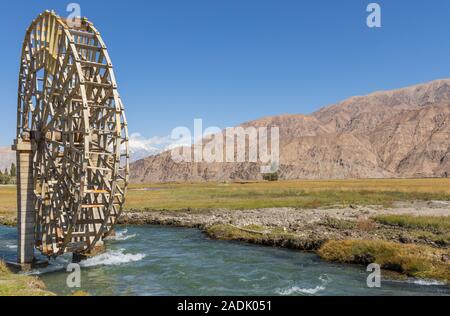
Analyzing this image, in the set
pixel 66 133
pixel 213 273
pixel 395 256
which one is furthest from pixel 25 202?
pixel 395 256

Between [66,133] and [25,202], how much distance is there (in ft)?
16.3

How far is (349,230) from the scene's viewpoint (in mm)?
34531

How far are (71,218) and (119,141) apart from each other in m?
4.81

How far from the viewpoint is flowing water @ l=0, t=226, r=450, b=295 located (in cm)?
2002

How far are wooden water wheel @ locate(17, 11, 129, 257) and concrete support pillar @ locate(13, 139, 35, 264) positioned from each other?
1.03ft

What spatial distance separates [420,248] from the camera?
84.8ft

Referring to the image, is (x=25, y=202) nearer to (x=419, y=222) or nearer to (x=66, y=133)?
(x=66, y=133)

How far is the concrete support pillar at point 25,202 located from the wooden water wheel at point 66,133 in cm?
31

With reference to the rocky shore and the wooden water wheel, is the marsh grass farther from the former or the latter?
the wooden water wheel

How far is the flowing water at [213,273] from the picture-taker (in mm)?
20016

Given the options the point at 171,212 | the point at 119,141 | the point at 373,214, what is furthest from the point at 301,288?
the point at 171,212

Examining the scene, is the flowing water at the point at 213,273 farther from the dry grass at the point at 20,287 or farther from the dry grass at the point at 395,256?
the dry grass at the point at 20,287
